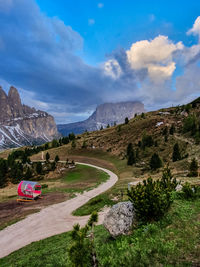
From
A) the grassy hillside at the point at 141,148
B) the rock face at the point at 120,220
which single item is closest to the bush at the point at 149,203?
the rock face at the point at 120,220

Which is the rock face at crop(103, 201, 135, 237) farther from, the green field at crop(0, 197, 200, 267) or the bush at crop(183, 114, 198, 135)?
the bush at crop(183, 114, 198, 135)

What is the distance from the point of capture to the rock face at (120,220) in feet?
26.6

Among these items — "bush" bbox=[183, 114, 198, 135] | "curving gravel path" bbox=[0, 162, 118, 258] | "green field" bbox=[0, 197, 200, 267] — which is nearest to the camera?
"green field" bbox=[0, 197, 200, 267]

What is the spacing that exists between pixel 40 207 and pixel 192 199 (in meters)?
21.4

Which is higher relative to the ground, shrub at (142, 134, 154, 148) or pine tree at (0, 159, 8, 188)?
shrub at (142, 134, 154, 148)

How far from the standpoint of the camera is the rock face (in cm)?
811

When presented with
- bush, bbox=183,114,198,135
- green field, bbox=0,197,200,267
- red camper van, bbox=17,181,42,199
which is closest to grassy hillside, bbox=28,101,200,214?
bush, bbox=183,114,198,135

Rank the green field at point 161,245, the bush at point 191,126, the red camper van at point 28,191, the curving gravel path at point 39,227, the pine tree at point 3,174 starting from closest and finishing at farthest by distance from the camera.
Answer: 1. the green field at point 161,245
2. the curving gravel path at point 39,227
3. the red camper van at point 28,191
4. the pine tree at point 3,174
5. the bush at point 191,126

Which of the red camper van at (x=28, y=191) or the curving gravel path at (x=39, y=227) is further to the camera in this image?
the red camper van at (x=28, y=191)

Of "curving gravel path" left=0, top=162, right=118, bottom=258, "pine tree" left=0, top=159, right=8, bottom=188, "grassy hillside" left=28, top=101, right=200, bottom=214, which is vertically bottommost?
"pine tree" left=0, top=159, right=8, bottom=188

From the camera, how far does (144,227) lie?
7.86 m

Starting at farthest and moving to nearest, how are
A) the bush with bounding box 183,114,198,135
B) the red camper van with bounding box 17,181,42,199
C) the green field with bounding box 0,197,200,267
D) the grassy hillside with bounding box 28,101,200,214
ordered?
1. the bush with bounding box 183,114,198,135
2. the grassy hillside with bounding box 28,101,200,214
3. the red camper van with bounding box 17,181,42,199
4. the green field with bounding box 0,197,200,267

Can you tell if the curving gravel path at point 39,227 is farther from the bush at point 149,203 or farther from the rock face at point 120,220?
the bush at point 149,203

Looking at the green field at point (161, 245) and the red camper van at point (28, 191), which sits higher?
the green field at point (161, 245)
